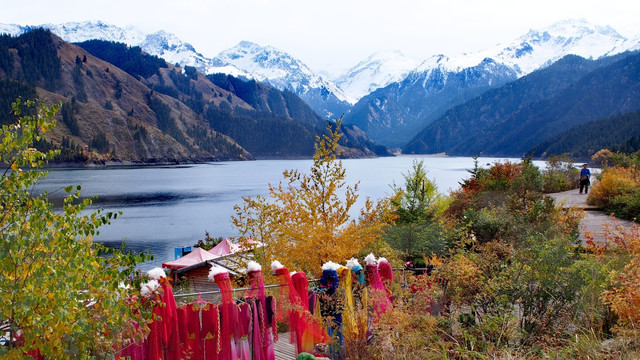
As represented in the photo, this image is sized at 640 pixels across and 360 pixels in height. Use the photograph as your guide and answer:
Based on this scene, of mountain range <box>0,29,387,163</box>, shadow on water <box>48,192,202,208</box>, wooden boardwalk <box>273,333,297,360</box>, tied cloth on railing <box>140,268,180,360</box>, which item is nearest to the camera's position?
tied cloth on railing <box>140,268,180,360</box>

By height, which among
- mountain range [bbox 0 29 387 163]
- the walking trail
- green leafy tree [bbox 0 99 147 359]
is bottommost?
the walking trail

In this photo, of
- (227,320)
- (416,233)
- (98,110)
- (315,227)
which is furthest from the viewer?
(98,110)

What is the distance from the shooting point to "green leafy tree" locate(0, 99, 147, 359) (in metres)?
2.93

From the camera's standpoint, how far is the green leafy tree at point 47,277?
9.61 ft

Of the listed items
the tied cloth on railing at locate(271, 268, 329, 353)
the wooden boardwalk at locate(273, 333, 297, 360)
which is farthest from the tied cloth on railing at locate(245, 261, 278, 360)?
the wooden boardwalk at locate(273, 333, 297, 360)

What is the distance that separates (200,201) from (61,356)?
6077 centimetres

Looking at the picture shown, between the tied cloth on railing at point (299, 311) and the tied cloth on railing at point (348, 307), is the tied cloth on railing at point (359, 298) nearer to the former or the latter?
the tied cloth on railing at point (348, 307)

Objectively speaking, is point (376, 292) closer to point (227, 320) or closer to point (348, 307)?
point (348, 307)

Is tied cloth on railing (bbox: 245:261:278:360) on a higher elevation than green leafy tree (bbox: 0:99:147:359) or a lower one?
lower

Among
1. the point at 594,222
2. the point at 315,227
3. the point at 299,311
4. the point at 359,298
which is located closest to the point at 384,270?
the point at 359,298

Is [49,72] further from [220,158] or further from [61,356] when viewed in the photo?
[61,356]

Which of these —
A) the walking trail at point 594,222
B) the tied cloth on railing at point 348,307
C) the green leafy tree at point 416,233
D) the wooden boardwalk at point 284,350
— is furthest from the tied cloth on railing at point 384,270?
the walking trail at point 594,222

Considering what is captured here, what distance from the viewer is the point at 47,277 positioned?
9.86ft

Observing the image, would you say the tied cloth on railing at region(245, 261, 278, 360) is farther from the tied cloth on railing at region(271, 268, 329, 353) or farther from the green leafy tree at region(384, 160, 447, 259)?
the green leafy tree at region(384, 160, 447, 259)
